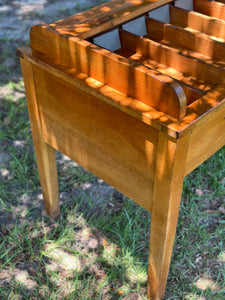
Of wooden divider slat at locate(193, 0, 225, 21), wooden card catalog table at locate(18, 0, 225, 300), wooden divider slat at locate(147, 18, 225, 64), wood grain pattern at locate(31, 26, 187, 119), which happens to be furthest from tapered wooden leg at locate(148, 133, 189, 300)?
wooden divider slat at locate(193, 0, 225, 21)

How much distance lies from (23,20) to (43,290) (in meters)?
3.55

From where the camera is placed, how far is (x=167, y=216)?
1.73m

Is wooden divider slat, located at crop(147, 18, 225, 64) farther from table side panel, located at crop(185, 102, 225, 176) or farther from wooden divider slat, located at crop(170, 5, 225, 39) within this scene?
table side panel, located at crop(185, 102, 225, 176)

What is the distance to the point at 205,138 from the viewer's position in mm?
1701

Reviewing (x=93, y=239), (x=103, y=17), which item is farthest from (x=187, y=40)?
(x=93, y=239)

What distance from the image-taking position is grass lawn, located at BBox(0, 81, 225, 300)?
7.79 feet

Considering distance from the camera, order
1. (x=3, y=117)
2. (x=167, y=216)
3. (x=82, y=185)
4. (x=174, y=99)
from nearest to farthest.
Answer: (x=174, y=99), (x=167, y=216), (x=82, y=185), (x=3, y=117)

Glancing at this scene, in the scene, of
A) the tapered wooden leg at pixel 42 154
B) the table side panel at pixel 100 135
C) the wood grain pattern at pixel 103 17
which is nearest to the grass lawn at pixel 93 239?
the tapered wooden leg at pixel 42 154

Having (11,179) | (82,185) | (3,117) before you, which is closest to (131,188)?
(82,185)

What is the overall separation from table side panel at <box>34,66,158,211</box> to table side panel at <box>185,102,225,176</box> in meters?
0.16

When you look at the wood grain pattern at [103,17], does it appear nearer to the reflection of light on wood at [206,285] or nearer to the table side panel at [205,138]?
the table side panel at [205,138]

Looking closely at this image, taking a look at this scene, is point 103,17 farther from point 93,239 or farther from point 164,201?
point 93,239

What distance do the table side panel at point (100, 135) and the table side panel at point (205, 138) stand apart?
16 centimetres

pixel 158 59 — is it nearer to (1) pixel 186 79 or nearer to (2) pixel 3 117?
(1) pixel 186 79
